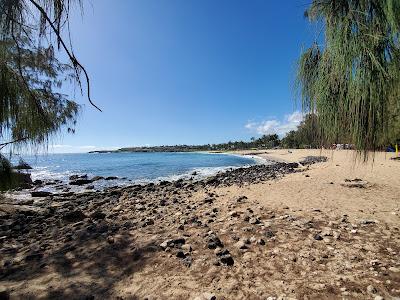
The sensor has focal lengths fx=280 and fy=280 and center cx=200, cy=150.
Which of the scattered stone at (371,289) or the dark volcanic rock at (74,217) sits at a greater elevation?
the scattered stone at (371,289)

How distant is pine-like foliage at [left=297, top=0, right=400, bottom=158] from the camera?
139 inches

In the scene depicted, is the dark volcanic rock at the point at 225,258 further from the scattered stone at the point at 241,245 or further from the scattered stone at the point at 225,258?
the scattered stone at the point at 241,245

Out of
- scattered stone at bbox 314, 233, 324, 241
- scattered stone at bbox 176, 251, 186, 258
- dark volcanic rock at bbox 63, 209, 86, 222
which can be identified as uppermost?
scattered stone at bbox 314, 233, 324, 241

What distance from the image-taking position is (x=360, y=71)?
3555mm

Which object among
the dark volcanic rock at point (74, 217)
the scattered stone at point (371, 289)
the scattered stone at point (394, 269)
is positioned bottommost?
the dark volcanic rock at point (74, 217)

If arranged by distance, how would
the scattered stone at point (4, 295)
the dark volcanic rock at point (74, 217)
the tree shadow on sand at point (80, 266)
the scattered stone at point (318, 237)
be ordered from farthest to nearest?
the dark volcanic rock at point (74, 217) → the scattered stone at point (318, 237) → the tree shadow on sand at point (80, 266) → the scattered stone at point (4, 295)

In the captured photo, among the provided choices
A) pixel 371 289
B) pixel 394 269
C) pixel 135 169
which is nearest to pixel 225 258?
pixel 371 289

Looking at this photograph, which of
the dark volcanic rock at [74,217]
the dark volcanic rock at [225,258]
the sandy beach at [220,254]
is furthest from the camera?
the dark volcanic rock at [74,217]

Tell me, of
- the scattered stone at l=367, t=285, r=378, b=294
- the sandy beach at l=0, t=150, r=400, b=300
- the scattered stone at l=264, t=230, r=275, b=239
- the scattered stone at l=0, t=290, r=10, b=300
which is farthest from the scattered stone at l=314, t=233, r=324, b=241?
the scattered stone at l=0, t=290, r=10, b=300

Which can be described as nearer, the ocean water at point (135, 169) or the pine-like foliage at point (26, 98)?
the pine-like foliage at point (26, 98)

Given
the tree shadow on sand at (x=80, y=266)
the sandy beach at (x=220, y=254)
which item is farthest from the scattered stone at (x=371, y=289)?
the tree shadow on sand at (x=80, y=266)

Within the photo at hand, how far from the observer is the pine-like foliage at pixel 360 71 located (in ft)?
11.6

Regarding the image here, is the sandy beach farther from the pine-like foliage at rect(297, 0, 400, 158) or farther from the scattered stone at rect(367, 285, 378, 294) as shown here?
the pine-like foliage at rect(297, 0, 400, 158)

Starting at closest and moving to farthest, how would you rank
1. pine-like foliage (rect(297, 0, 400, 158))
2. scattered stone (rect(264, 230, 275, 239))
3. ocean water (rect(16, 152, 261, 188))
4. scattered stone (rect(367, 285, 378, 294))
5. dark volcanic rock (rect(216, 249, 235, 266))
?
pine-like foliage (rect(297, 0, 400, 158))
scattered stone (rect(367, 285, 378, 294))
dark volcanic rock (rect(216, 249, 235, 266))
scattered stone (rect(264, 230, 275, 239))
ocean water (rect(16, 152, 261, 188))
